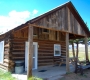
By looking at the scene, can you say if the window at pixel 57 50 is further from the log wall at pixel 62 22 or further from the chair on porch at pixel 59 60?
the log wall at pixel 62 22

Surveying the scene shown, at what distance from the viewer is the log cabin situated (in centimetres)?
862

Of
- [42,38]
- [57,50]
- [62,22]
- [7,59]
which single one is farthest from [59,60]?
[7,59]

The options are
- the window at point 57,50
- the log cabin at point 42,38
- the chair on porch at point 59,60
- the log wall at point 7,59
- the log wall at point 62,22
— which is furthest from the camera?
the window at point 57,50

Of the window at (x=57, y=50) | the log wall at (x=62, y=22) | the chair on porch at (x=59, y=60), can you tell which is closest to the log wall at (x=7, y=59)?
the log wall at (x=62, y=22)

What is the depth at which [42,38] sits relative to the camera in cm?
1170

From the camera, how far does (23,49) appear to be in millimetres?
10367

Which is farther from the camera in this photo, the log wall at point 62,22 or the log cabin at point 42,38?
the log cabin at point 42,38

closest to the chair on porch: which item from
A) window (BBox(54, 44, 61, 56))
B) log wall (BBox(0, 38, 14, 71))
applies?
window (BBox(54, 44, 61, 56))

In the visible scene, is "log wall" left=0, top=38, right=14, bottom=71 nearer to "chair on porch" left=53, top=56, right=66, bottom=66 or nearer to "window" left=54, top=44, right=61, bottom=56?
"chair on porch" left=53, top=56, right=66, bottom=66

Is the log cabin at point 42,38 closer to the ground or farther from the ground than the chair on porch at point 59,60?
farther from the ground

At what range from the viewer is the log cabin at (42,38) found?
8617 mm

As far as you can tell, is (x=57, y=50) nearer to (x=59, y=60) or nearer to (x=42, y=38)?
(x=59, y=60)

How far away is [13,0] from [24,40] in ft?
11.8

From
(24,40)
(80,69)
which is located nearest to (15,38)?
(24,40)
